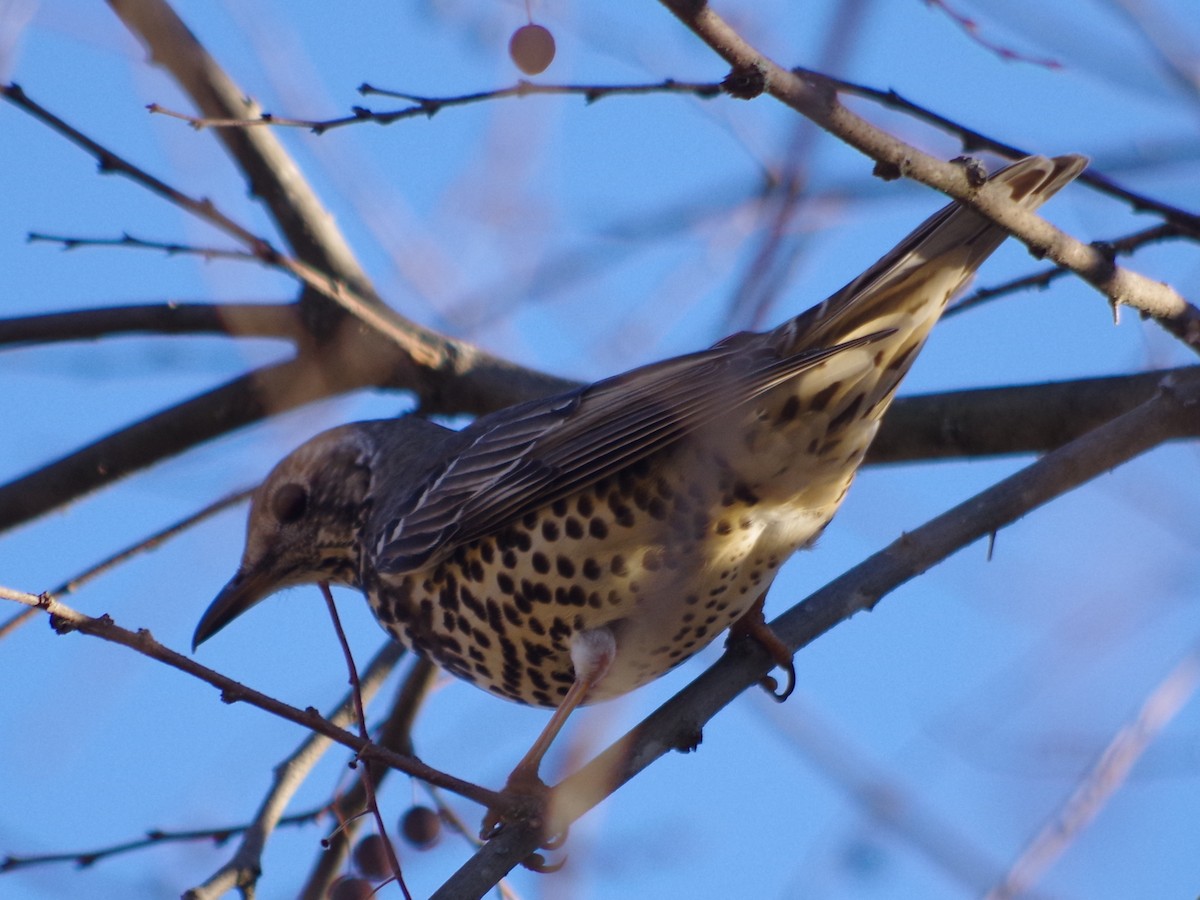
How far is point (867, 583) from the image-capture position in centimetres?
372

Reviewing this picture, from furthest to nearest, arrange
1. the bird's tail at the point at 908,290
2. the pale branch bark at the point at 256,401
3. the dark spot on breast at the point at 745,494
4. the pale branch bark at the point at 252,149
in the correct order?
the pale branch bark at the point at 256,401 → the pale branch bark at the point at 252,149 → the dark spot on breast at the point at 745,494 → the bird's tail at the point at 908,290

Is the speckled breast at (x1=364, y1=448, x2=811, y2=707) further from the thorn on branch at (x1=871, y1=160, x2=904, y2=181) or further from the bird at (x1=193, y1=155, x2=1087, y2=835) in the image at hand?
the thorn on branch at (x1=871, y1=160, x2=904, y2=181)

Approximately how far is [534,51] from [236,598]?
239cm

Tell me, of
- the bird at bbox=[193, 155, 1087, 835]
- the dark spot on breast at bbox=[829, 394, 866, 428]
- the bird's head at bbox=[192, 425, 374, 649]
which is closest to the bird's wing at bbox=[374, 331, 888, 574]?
the bird at bbox=[193, 155, 1087, 835]

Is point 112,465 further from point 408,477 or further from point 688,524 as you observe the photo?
point 688,524

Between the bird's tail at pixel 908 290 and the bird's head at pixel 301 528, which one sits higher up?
the bird's head at pixel 301 528

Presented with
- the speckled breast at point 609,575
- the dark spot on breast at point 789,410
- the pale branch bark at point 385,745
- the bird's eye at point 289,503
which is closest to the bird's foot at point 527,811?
the speckled breast at point 609,575

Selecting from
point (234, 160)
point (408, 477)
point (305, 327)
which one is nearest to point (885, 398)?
point (408, 477)

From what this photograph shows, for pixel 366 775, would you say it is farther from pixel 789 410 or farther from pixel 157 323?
pixel 157 323

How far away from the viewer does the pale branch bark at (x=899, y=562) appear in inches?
137

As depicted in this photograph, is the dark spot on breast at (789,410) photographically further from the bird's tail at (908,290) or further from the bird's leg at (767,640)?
the bird's leg at (767,640)

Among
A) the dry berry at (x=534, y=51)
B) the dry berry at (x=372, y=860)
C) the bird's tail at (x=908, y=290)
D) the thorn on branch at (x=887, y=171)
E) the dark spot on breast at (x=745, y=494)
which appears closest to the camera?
the thorn on branch at (x=887, y=171)

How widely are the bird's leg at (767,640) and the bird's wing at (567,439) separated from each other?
24.9 inches

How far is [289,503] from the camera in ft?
17.5
